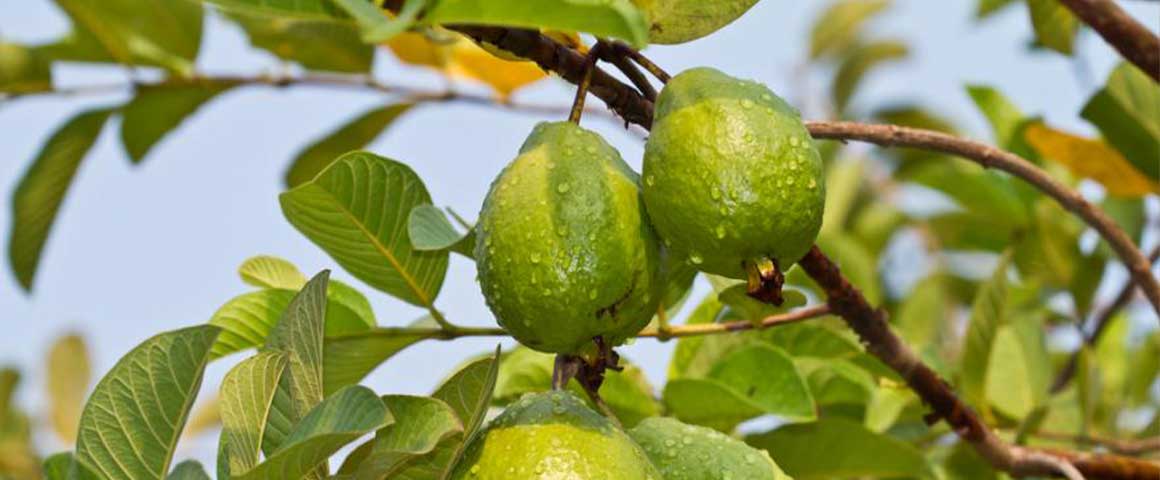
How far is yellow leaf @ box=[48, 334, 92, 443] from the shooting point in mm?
3178

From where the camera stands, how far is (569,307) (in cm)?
95

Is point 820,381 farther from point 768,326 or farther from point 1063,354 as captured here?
point 1063,354

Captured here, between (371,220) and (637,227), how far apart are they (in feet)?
1.01

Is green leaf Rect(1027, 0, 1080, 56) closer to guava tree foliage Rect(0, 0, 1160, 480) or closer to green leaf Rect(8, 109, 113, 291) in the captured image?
guava tree foliage Rect(0, 0, 1160, 480)

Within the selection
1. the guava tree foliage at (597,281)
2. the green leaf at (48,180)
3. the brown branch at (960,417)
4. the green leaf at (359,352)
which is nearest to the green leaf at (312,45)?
the guava tree foliage at (597,281)

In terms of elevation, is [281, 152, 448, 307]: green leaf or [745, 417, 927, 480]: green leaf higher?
[281, 152, 448, 307]: green leaf

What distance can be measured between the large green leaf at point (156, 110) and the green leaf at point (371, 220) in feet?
2.72

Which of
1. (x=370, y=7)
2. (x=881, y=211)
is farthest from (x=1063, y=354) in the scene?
(x=370, y=7)

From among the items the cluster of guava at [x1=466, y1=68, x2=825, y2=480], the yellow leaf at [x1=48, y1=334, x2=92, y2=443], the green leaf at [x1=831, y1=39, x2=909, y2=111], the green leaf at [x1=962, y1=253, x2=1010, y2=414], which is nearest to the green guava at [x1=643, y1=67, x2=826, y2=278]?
the cluster of guava at [x1=466, y1=68, x2=825, y2=480]

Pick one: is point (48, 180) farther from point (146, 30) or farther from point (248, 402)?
point (248, 402)

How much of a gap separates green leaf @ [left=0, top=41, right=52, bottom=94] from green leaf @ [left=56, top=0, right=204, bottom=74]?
72 millimetres

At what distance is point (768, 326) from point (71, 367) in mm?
2235

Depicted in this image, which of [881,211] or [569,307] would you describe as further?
[881,211]

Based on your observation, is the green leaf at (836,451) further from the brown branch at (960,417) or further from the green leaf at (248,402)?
the green leaf at (248,402)
